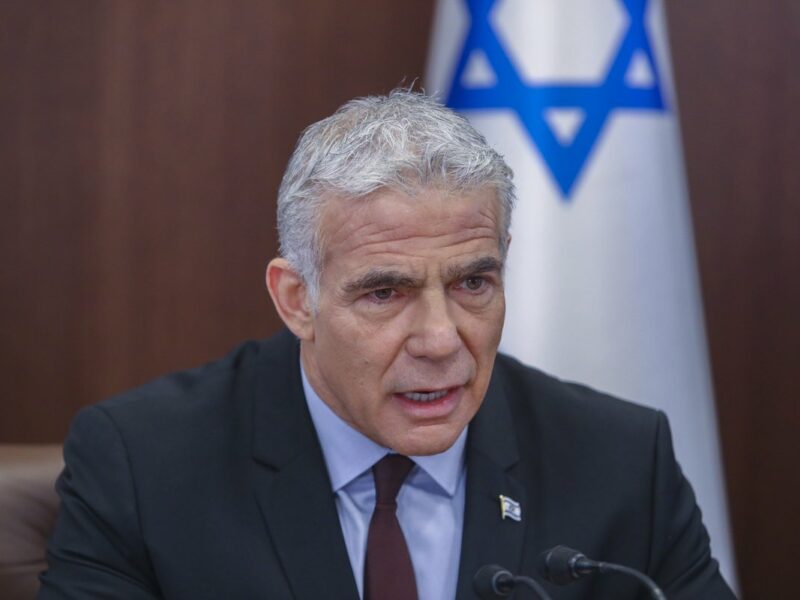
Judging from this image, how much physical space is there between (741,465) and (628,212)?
1.17m

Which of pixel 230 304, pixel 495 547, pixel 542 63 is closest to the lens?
pixel 495 547

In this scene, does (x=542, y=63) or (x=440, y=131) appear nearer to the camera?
(x=440, y=131)

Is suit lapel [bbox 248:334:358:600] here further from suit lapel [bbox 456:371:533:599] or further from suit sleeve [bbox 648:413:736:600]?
suit sleeve [bbox 648:413:736:600]

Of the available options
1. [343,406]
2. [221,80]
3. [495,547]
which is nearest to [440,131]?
[343,406]

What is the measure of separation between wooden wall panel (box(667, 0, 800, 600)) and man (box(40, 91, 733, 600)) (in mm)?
1704

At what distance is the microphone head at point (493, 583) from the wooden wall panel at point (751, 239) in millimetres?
2456

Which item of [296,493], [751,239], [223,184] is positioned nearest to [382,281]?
[296,493]

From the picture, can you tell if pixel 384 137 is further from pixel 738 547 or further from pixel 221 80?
pixel 738 547

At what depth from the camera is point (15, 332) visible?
3352 mm

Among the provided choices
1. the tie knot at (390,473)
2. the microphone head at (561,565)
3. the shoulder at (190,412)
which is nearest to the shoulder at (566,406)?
the tie knot at (390,473)

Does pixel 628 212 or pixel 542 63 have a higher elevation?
pixel 542 63

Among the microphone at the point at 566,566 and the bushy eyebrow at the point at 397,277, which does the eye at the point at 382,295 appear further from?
the microphone at the point at 566,566

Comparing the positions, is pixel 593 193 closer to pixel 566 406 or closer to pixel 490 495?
pixel 566 406

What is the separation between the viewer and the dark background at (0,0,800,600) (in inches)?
131
